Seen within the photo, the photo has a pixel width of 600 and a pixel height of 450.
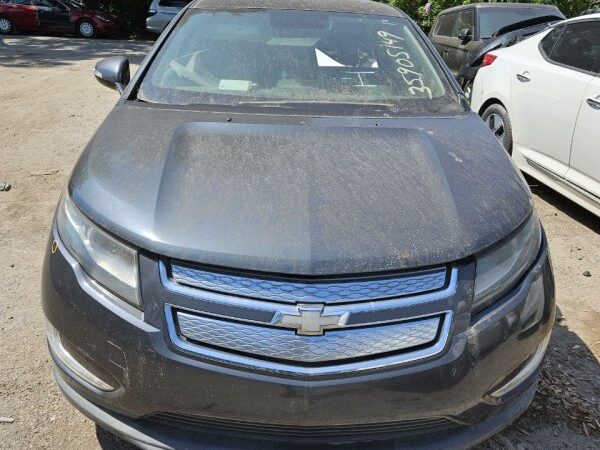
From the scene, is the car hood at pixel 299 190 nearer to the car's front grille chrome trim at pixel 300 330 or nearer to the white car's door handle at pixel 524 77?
the car's front grille chrome trim at pixel 300 330

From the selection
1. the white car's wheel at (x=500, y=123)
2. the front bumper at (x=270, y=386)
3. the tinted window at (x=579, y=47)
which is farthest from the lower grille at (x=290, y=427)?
the white car's wheel at (x=500, y=123)

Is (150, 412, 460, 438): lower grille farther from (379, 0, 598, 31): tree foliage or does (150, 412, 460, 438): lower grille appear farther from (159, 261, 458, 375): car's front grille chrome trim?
(379, 0, 598, 31): tree foliage

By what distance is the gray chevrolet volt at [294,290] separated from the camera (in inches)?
63.1

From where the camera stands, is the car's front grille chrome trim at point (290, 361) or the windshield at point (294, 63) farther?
the windshield at point (294, 63)

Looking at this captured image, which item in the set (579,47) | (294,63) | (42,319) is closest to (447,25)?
(579,47)

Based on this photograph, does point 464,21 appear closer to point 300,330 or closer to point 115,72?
point 115,72

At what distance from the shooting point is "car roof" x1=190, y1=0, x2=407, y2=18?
314 cm

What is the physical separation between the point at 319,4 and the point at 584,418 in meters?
2.53

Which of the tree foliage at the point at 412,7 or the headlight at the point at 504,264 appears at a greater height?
the headlight at the point at 504,264

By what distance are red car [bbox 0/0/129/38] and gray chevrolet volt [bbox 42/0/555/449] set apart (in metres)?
19.1

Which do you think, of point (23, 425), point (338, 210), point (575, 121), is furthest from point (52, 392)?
point (575, 121)

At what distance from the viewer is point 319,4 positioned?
3.24 meters

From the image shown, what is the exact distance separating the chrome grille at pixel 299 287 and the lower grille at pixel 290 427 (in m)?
0.39

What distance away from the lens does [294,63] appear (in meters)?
2.85
